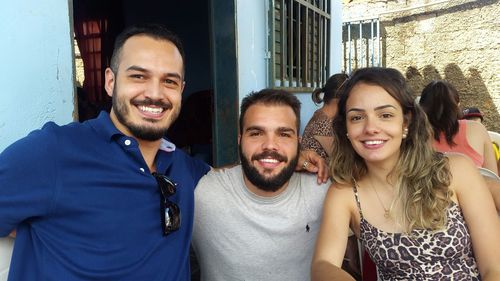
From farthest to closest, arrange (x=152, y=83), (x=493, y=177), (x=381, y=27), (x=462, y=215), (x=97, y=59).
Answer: (x=381, y=27) < (x=97, y=59) < (x=493, y=177) < (x=462, y=215) < (x=152, y=83)

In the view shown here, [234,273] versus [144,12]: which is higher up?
[144,12]

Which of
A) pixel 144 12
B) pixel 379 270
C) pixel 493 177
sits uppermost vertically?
pixel 144 12

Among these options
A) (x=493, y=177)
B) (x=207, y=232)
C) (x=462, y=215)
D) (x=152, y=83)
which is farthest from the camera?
(x=493, y=177)

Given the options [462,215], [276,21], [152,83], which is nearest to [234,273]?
[152,83]

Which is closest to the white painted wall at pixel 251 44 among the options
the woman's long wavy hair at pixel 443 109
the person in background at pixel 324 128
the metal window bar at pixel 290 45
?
the metal window bar at pixel 290 45

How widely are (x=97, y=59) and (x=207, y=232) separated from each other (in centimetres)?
495

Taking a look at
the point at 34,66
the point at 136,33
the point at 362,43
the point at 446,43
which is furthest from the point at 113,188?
the point at 362,43

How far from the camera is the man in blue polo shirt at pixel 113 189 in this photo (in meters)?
1.32

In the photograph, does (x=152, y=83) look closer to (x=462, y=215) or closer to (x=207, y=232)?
(x=207, y=232)

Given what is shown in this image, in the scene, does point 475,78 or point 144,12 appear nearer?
point 144,12

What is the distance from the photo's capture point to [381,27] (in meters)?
11.0

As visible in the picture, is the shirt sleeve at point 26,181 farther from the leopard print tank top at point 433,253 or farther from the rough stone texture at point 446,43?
the rough stone texture at point 446,43

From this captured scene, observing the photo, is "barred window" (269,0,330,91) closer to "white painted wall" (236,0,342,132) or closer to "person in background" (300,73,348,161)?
"white painted wall" (236,0,342,132)

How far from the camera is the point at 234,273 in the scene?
6.05 feet
